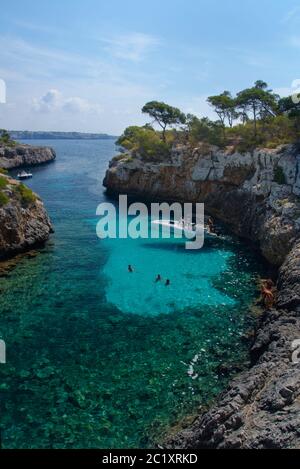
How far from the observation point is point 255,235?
49.3 metres

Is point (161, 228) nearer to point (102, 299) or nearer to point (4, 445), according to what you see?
point (102, 299)

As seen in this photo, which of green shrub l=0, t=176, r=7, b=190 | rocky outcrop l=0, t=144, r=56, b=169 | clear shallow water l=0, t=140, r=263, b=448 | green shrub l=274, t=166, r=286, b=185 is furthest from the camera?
rocky outcrop l=0, t=144, r=56, b=169

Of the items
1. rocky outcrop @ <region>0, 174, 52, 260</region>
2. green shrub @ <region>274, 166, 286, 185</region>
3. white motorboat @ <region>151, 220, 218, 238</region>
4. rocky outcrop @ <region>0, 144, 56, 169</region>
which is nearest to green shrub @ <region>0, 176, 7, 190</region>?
rocky outcrop @ <region>0, 174, 52, 260</region>

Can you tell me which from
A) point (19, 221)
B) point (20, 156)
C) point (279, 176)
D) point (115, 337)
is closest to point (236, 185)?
point (279, 176)

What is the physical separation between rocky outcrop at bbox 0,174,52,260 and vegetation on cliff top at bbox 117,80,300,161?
31.7 m

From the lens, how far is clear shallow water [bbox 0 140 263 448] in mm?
20250

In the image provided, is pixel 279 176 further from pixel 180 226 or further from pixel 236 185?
pixel 180 226

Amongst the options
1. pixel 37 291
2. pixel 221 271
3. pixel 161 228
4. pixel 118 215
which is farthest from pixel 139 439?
pixel 118 215

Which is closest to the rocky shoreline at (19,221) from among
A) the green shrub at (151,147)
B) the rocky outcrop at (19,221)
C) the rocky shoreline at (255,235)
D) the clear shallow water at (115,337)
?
the rocky outcrop at (19,221)

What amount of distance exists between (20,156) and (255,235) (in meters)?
102

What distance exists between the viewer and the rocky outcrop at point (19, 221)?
140 ft

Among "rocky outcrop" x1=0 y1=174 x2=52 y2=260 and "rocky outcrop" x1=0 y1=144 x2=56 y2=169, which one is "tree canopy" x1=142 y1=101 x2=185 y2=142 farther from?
"rocky outcrop" x1=0 y1=144 x2=56 y2=169
